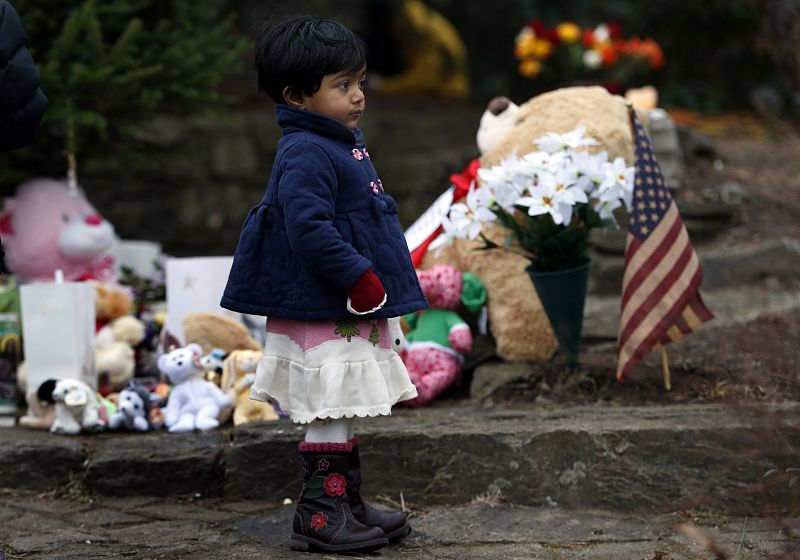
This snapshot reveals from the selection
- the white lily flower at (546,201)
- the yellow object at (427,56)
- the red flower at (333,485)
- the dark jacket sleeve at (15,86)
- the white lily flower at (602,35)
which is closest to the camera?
the dark jacket sleeve at (15,86)

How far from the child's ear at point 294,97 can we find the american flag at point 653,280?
4.89 feet

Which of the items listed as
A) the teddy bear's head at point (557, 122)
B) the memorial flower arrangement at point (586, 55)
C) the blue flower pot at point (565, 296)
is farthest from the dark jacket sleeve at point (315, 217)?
the memorial flower arrangement at point (586, 55)

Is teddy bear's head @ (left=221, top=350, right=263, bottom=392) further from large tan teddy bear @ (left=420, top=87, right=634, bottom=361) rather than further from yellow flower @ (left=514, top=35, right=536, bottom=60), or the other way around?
yellow flower @ (left=514, top=35, right=536, bottom=60)

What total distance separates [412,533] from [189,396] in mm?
1204

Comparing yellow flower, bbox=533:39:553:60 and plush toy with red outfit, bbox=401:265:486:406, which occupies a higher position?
yellow flower, bbox=533:39:553:60

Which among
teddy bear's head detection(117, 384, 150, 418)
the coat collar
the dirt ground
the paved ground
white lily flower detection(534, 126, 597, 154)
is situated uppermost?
white lily flower detection(534, 126, 597, 154)

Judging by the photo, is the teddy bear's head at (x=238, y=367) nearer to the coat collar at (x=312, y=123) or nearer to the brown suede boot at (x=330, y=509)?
the brown suede boot at (x=330, y=509)

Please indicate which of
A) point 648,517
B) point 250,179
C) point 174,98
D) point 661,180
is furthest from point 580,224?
point 250,179

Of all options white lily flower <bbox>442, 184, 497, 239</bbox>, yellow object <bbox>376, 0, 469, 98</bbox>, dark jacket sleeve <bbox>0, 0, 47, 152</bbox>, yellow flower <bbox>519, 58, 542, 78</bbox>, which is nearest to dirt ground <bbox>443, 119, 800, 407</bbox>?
white lily flower <bbox>442, 184, 497, 239</bbox>

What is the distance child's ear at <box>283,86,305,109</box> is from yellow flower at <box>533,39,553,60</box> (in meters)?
4.78

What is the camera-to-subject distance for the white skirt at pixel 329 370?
289 cm

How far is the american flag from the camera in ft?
12.8

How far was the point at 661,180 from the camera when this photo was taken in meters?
3.96

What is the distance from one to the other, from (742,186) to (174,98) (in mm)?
3219
